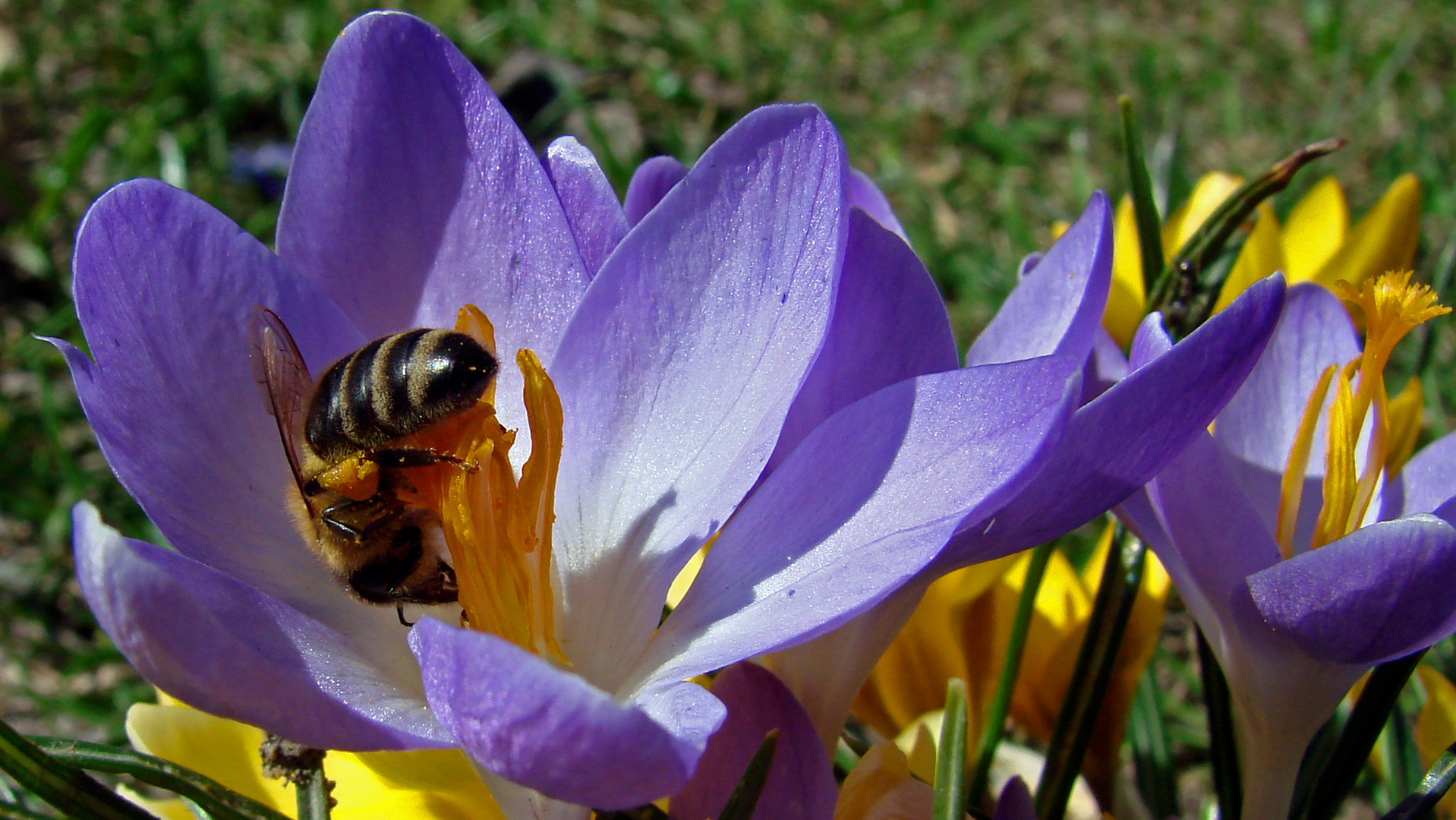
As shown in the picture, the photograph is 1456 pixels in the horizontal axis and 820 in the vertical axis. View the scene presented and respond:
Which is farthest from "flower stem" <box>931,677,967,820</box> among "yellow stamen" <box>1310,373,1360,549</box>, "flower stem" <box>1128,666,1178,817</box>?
"flower stem" <box>1128,666,1178,817</box>

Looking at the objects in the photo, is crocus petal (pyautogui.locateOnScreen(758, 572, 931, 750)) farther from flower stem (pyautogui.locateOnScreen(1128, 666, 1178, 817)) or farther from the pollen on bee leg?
flower stem (pyautogui.locateOnScreen(1128, 666, 1178, 817))

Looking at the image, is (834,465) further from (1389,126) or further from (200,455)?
(1389,126)

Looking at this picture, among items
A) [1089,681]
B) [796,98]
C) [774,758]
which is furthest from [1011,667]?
[796,98]

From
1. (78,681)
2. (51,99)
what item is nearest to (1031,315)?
(78,681)

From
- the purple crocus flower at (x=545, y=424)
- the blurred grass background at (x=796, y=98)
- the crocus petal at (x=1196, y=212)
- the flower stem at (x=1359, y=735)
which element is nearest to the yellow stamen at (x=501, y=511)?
the purple crocus flower at (x=545, y=424)

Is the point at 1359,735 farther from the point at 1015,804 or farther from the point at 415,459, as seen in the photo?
the point at 415,459

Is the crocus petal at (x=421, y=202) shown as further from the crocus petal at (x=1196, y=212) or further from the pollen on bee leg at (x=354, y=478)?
the crocus petal at (x=1196, y=212)

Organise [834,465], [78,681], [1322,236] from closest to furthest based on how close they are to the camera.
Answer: [834,465], [1322,236], [78,681]
